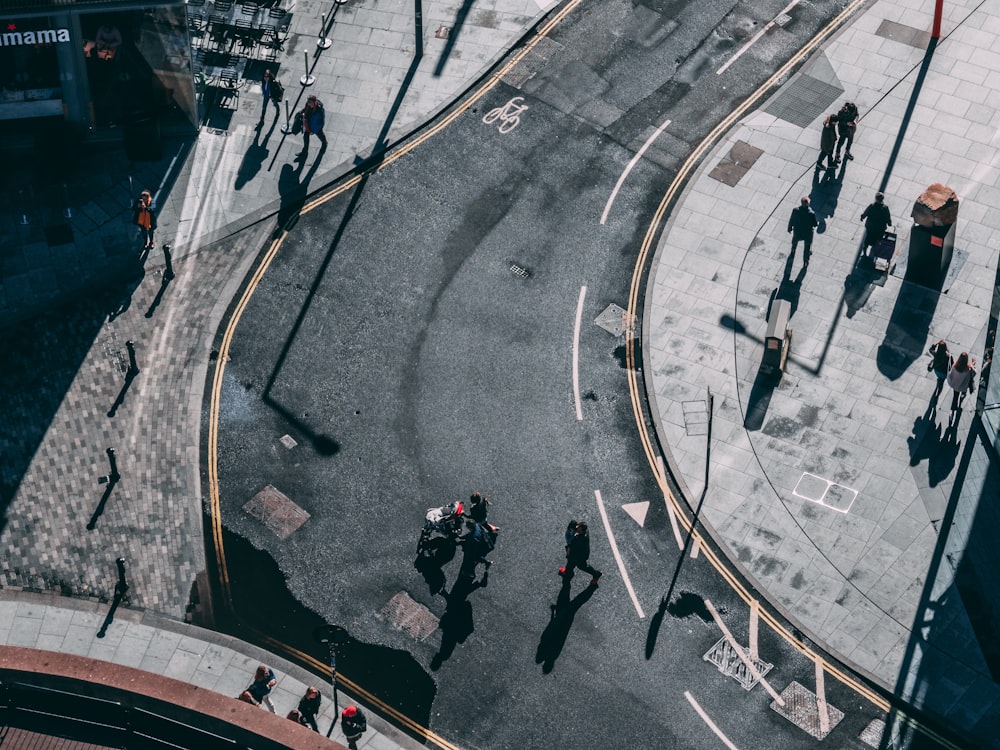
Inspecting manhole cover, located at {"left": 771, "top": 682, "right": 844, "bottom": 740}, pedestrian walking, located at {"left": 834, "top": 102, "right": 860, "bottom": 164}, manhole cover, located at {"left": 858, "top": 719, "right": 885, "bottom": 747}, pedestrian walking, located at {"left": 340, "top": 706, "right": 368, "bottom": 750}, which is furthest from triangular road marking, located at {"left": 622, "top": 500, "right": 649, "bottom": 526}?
pedestrian walking, located at {"left": 834, "top": 102, "right": 860, "bottom": 164}

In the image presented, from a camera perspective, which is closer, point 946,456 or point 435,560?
point 435,560

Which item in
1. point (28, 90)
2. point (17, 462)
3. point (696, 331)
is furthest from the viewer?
point (28, 90)

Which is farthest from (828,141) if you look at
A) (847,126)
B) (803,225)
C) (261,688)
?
(261,688)

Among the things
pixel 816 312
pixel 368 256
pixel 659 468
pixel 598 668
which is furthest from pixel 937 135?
pixel 598 668

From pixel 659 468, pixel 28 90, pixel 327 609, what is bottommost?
pixel 327 609

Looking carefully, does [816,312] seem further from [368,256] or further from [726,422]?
[368,256]

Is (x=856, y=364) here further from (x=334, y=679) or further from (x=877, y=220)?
(x=334, y=679)
